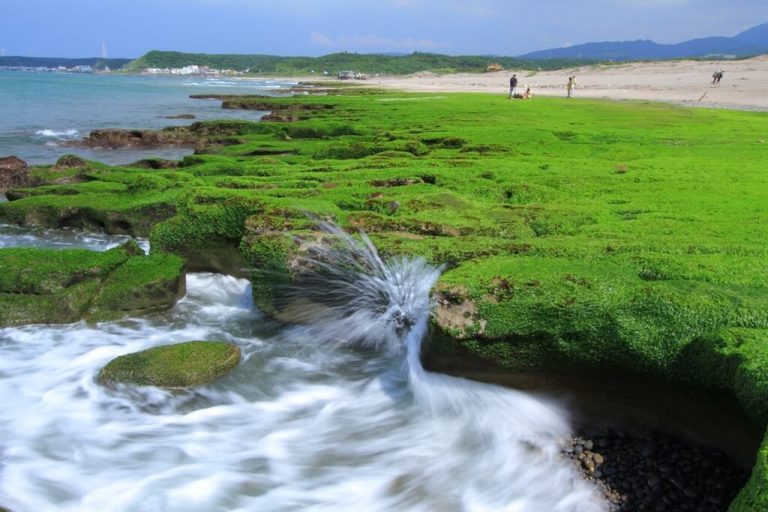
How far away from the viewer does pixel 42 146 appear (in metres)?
28.6

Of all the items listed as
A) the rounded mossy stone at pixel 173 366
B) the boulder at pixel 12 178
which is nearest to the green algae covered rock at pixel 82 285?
the rounded mossy stone at pixel 173 366

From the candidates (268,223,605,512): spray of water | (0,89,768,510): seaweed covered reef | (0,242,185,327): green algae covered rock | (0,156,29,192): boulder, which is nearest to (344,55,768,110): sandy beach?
(0,89,768,510): seaweed covered reef

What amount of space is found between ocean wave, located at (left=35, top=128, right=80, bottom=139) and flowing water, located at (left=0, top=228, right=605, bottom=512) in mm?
28617

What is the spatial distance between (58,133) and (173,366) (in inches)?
1280

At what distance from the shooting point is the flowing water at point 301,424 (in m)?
5.01

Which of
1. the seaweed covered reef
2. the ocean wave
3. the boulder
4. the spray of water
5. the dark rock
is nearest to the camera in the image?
the spray of water

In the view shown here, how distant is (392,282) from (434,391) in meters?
1.45

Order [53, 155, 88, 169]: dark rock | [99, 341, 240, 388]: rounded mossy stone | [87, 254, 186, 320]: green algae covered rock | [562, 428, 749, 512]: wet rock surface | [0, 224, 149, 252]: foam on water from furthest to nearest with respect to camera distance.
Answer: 1. [53, 155, 88, 169]: dark rock
2. [0, 224, 149, 252]: foam on water
3. [87, 254, 186, 320]: green algae covered rock
4. [99, 341, 240, 388]: rounded mossy stone
5. [562, 428, 749, 512]: wet rock surface

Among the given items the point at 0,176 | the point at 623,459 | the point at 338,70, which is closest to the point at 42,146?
the point at 0,176

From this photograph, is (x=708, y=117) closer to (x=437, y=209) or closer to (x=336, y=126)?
(x=336, y=126)

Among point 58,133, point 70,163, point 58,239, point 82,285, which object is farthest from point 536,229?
point 58,133

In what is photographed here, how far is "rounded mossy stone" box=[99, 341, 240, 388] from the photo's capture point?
6.50 m

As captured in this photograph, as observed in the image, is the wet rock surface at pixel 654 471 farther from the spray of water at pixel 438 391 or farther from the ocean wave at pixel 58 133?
the ocean wave at pixel 58 133

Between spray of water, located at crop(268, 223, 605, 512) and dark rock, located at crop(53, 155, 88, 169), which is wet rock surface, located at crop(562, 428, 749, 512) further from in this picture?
dark rock, located at crop(53, 155, 88, 169)
